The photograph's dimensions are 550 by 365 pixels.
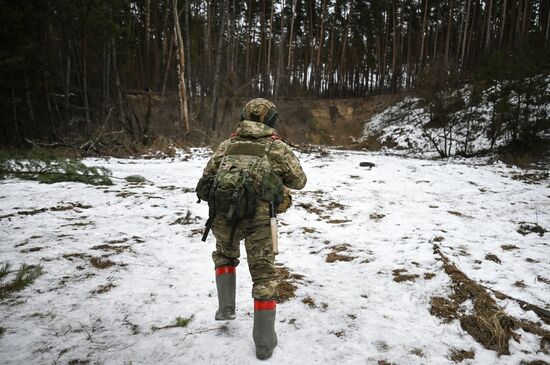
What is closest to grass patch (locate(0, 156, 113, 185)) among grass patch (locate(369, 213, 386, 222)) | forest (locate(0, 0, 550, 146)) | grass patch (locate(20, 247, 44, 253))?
grass patch (locate(20, 247, 44, 253))

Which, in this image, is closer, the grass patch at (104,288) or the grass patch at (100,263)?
the grass patch at (104,288)

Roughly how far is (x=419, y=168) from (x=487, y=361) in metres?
8.55

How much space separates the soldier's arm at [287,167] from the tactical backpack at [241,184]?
0.07 m

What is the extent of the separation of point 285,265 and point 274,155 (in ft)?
6.15

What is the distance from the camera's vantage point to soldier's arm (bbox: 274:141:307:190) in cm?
246

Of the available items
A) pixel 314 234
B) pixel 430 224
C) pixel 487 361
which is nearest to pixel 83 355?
pixel 487 361

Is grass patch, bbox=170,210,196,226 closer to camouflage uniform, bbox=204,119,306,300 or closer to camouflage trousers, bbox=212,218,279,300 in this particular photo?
camouflage uniform, bbox=204,119,306,300

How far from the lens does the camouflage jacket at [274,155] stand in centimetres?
246

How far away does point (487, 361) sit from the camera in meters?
2.31

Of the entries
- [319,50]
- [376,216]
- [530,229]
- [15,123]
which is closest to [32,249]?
[376,216]

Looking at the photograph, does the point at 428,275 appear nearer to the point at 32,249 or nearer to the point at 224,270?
the point at 224,270

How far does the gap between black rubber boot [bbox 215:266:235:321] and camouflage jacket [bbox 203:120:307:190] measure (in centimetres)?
80

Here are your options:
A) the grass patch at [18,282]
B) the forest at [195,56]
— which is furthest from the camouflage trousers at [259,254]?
the forest at [195,56]

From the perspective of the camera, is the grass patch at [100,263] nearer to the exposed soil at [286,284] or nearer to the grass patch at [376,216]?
the exposed soil at [286,284]
